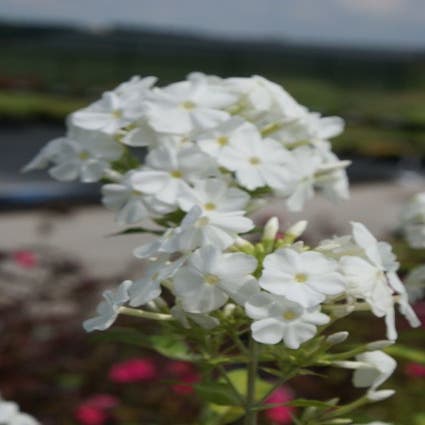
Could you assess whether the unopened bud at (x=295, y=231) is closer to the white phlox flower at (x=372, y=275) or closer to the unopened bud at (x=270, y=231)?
the unopened bud at (x=270, y=231)

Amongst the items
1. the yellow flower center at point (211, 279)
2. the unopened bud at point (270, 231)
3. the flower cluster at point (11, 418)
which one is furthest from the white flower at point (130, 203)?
the flower cluster at point (11, 418)

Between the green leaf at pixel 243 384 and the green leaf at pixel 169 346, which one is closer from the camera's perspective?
the green leaf at pixel 169 346

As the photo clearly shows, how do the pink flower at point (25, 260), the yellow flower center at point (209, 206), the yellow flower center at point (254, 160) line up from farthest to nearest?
the pink flower at point (25, 260) → the yellow flower center at point (254, 160) → the yellow flower center at point (209, 206)

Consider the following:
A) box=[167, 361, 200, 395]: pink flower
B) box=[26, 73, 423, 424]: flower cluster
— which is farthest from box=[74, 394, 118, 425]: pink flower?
box=[26, 73, 423, 424]: flower cluster

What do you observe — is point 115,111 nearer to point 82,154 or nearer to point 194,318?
point 82,154

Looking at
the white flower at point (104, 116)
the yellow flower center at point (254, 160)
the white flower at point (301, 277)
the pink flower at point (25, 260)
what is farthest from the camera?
the pink flower at point (25, 260)

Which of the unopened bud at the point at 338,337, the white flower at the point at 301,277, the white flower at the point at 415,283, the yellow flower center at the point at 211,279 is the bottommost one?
the white flower at the point at 415,283

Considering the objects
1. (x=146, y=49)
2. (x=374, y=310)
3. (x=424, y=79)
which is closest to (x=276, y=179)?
(x=374, y=310)

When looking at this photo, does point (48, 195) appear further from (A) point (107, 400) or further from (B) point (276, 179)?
(B) point (276, 179)
